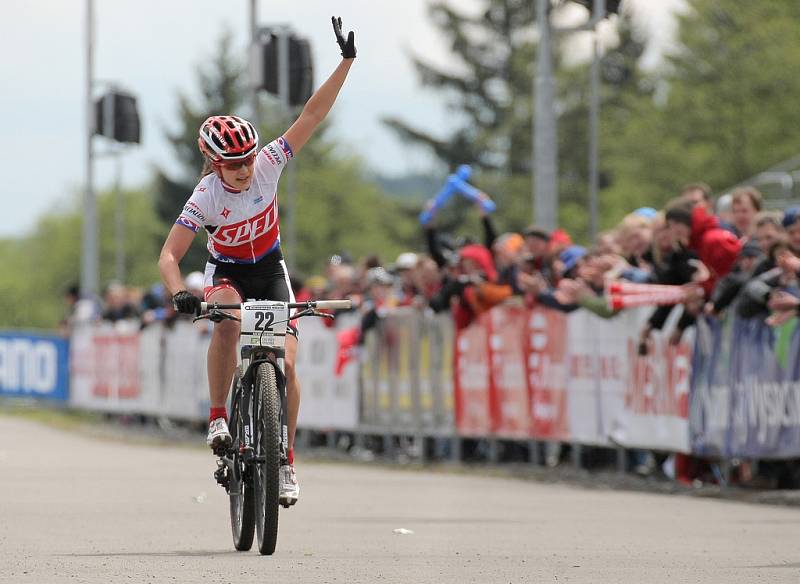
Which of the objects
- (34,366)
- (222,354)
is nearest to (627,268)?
(222,354)

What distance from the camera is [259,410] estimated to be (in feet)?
32.2

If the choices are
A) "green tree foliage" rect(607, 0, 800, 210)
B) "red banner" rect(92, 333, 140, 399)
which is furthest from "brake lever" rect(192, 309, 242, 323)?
"green tree foliage" rect(607, 0, 800, 210)

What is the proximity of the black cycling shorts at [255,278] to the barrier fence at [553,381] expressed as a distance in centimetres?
473

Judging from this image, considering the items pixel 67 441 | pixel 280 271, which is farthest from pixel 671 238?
pixel 67 441

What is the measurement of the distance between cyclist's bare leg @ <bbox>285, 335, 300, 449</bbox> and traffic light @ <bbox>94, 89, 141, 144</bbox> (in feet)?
73.9

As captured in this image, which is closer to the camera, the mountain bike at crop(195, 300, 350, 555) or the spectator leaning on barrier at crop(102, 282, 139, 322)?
the mountain bike at crop(195, 300, 350, 555)

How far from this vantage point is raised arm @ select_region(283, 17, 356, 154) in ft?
34.6

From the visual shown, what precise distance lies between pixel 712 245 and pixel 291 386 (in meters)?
5.32

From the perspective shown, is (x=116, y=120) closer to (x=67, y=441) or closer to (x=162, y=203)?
(x=67, y=441)

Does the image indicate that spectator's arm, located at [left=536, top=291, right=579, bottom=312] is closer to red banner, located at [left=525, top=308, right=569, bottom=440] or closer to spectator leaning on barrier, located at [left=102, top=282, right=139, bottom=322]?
red banner, located at [left=525, top=308, right=569, bottom=440]

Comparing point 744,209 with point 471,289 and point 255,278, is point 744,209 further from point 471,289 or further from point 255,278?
point 255,278

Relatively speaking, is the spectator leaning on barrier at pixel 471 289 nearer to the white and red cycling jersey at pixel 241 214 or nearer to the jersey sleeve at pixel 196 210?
the white and red cycling jersey at pixel 241 214

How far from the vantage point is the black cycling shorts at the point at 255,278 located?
1040cm

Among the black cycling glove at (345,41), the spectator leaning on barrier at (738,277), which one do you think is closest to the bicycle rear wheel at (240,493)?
the black cycling glove at (345,41)
